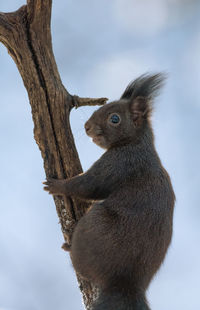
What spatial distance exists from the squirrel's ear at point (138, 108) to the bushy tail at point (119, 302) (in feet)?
7.63

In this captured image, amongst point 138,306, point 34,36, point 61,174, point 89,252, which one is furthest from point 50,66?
point 138,306

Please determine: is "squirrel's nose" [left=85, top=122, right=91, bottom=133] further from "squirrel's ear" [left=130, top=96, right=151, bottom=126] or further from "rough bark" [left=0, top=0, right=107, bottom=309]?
"squirrel's ear" [left=130, top=96, right=151, bottom=126]

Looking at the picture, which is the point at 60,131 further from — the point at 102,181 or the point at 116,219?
the point at 116,219

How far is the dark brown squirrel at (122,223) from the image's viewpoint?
5.45 metres

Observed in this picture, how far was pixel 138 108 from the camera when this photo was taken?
6730 millimetres

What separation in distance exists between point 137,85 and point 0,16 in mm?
2051

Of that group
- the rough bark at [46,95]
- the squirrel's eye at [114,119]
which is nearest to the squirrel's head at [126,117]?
the squirrel's eye at [114,119]

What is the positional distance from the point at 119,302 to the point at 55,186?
154cm

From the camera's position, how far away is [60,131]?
6363mm

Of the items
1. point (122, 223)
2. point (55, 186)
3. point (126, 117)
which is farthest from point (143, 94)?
point (122, 223)

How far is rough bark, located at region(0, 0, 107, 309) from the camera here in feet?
20.3

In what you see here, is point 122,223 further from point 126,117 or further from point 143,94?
point 143,94

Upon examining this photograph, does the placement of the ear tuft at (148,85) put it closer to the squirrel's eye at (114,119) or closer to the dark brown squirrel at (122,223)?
the squirrel's eye at (114,119)

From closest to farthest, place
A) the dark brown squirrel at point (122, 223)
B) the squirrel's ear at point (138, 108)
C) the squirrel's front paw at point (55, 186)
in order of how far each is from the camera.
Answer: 1. the dark brown squirrel at point (122, 223)
2. the squirrel's front paw at point (55, 186)
3. the squirrel's ear at point (138, 108)
